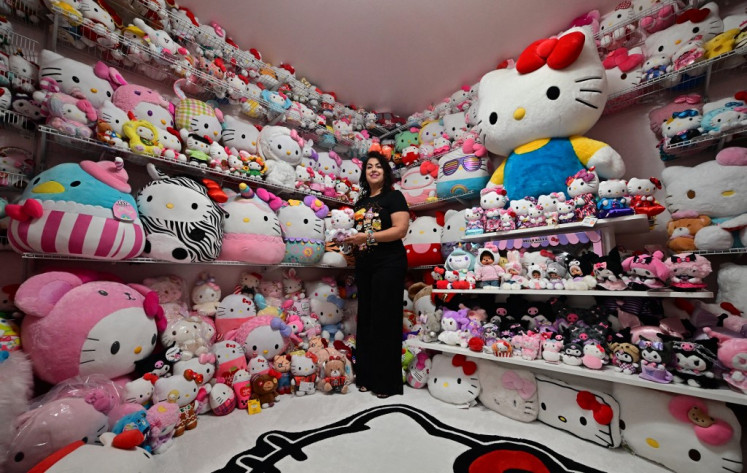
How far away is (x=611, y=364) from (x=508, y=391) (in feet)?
1.64

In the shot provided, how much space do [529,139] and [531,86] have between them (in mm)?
318

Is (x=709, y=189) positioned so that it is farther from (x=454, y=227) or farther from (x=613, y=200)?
(x=454, y=227)

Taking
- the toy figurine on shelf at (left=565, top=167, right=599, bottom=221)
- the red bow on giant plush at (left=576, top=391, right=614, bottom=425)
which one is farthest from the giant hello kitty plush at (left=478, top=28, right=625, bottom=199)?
the red bow on giant plush at (left=576, top=391, right=614, bottom=425)

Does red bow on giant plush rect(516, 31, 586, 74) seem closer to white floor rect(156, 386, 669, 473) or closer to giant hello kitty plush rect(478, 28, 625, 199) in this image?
giant hello kitty plush rect(478, 28, 625, 199)

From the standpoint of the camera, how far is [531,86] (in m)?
1.80

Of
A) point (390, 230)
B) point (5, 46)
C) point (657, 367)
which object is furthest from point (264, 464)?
point (5, 46)

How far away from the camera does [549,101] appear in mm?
1728

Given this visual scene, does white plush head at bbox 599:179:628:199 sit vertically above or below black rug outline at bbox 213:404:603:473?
above

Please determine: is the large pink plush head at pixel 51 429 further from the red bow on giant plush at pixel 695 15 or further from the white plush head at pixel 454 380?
the red bow on giant plush at pixel 695 15

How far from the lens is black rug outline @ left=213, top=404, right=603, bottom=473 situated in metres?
1.13

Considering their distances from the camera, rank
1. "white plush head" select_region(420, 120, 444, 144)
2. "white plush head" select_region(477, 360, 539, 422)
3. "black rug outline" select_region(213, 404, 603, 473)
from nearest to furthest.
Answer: "black rug outline" select_region(213, 404, 603, 473) → "white plush head" select_region(477, 360, 539, 422) → "white plush head" select_region(420, 120, 444, 144)

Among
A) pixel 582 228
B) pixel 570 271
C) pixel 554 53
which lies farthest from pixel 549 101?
pixel 570 271

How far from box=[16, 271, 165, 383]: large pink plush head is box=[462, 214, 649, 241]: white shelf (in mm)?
1989

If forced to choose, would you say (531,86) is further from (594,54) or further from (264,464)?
(264,464)
